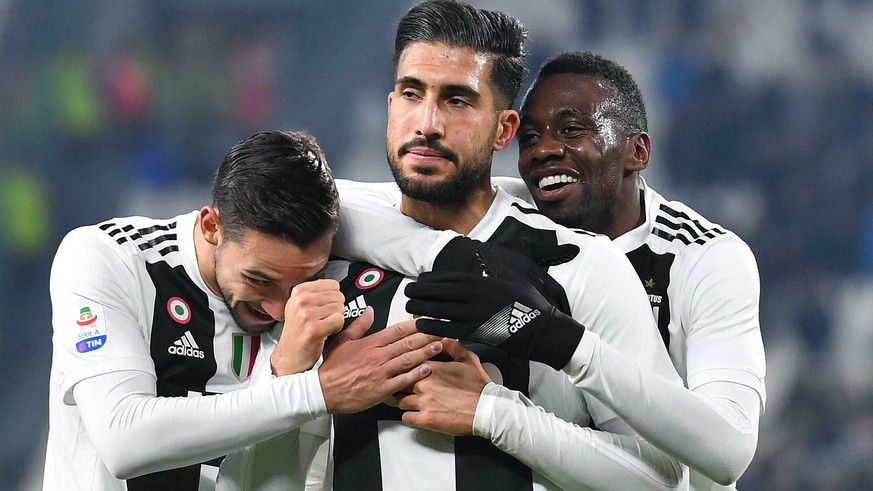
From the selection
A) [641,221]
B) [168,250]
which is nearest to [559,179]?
[641,221]

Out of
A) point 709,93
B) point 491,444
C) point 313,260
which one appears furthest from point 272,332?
point 709,93

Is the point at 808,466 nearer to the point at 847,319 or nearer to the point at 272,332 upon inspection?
the point at 847,319

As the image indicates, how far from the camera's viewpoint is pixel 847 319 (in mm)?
4391

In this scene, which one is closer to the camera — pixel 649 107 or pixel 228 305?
pixel 228 305

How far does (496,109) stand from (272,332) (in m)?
0.61

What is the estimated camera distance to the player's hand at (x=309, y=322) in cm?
169

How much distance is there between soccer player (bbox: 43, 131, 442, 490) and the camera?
5.57 feet

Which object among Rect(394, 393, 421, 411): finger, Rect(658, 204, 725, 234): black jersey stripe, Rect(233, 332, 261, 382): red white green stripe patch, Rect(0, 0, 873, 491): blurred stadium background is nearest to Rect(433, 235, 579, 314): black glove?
Rect(394, 393, 421, 411): finger

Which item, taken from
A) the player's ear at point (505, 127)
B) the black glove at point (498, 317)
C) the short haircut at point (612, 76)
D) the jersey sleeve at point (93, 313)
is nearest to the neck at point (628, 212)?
the short haircut at point (612, 76)

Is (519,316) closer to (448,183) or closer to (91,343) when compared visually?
(448,183)

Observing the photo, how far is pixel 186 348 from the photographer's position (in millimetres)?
1959

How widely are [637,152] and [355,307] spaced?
2.98ft

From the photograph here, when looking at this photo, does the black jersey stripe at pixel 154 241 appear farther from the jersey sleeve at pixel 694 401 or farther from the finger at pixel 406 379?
the jersey sleeve at pixel 694 401

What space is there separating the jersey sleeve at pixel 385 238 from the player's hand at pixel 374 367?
0.13 m
